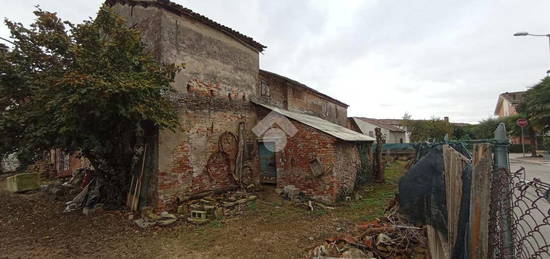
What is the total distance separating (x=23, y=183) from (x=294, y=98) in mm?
12325

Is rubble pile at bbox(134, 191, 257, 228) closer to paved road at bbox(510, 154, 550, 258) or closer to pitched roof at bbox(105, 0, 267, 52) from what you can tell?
pitched roof at bbox(105, 0, 267, 52)

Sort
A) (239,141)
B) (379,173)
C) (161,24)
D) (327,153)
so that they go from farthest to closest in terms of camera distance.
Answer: (379,173)
(239,141)
(327,153)
(161,24)

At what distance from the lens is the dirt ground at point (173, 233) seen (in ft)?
16.6

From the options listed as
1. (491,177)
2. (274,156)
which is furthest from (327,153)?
(491,177)

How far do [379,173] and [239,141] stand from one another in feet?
23.0

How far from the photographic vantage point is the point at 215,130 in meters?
8.81

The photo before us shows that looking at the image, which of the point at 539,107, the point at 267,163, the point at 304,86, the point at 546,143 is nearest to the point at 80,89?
the point at 267,163

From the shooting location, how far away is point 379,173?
1216cm

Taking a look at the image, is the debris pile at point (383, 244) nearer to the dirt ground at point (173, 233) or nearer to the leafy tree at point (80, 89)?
the dirt ground at point (173, 233)

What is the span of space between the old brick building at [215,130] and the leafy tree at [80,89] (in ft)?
3.13

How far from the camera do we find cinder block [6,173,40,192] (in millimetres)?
9828

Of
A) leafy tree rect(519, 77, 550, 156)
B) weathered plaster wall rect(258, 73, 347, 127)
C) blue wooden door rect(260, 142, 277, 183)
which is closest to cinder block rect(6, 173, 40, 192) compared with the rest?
blue wooden door rect(260, 142, 277, 183)

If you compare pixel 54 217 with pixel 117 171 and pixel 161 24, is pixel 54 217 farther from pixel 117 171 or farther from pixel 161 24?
→ pixel 161 24

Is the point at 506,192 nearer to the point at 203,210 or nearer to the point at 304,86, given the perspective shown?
the point at 203,210
